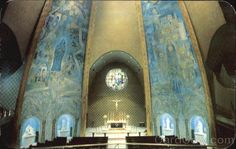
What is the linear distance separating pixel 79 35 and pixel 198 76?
8.59 m

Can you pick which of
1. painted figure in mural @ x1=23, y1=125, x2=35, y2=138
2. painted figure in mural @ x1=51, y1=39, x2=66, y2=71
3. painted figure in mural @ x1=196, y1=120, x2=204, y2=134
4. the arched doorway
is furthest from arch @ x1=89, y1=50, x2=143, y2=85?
painted figure in mural @ x1=23, y1=125, x2=35, y2=138

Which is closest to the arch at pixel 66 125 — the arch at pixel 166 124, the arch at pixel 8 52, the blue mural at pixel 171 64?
the blue mural at pixel 171 64

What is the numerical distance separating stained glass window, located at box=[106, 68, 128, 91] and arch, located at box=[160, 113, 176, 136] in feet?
16.5

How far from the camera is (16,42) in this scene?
374 inches

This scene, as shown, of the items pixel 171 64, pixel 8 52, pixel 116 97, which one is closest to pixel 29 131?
pixel 8 52

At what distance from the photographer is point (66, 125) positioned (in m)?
15.8

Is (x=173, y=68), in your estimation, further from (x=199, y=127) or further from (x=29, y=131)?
(x=29, y=131)

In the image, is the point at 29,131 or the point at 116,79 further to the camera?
the point at 116,79

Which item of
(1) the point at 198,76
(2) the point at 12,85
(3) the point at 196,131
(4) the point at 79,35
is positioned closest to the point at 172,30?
(1) the point at 198,76

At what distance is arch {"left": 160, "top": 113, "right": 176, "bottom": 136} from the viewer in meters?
16.1

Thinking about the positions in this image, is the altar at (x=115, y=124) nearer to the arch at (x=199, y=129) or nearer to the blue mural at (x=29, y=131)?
the arch at (x=199, y=129)

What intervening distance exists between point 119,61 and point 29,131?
10.0 metres

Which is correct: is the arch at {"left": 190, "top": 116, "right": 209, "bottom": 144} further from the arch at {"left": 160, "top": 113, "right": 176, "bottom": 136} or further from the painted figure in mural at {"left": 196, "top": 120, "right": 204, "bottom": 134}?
the arch at {"left": 160, "top": 113, "right": 176, "bottom": 136}

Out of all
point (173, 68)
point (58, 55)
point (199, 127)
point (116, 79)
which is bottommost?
point (199, 127)
